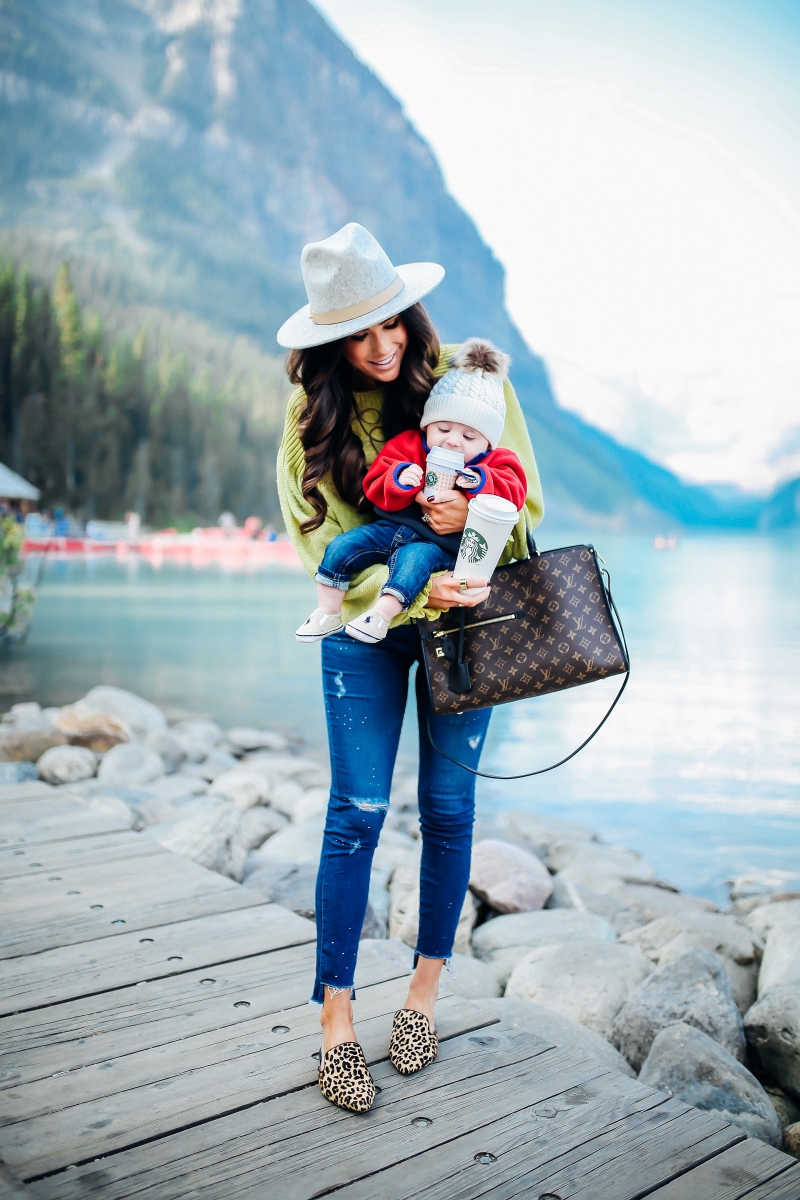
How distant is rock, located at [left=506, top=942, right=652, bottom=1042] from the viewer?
245 centimetres

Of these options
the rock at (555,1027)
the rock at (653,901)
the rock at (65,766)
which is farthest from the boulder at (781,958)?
the rock at (65,766)

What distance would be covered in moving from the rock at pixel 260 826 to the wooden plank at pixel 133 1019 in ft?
7.00

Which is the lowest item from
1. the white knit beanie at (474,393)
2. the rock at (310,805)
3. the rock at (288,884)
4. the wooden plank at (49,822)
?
the rock at (310,805)

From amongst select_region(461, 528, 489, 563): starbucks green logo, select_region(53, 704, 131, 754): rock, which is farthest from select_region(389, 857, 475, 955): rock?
select_region(53, 704, 131, 754): rock

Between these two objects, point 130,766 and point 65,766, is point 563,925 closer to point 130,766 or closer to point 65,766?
point 65,766

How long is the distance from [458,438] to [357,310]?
0.28 meters

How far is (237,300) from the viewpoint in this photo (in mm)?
59062

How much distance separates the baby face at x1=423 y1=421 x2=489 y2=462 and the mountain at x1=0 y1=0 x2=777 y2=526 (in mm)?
34165

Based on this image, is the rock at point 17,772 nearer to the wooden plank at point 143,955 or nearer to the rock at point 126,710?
the rock at point 126,710

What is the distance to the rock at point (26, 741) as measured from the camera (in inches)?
193

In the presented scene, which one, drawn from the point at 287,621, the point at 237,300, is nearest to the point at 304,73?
the point at 237,300

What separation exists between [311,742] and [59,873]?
569 centimetres

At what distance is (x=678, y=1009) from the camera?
2332 mm

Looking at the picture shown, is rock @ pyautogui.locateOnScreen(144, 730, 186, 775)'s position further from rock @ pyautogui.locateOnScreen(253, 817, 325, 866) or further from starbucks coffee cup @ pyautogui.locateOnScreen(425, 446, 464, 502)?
A: starbucks coffee cup @ pyautogui.locateOnScreen(425, 446, 464, 502)
